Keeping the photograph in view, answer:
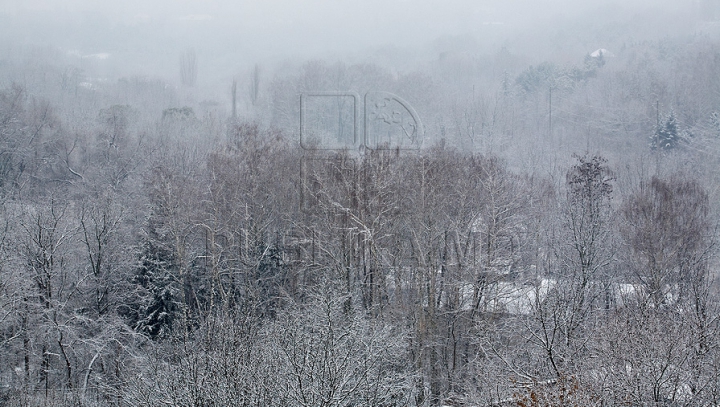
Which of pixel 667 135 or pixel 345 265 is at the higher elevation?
pixel 667 135

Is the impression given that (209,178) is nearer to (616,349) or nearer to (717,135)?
(616,349)

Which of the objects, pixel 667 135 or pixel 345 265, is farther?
pixel 667 135

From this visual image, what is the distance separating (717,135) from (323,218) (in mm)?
35675

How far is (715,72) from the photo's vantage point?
160 ft

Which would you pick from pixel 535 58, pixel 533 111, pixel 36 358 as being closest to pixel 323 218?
pixel 36 358

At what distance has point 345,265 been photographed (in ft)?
59.7

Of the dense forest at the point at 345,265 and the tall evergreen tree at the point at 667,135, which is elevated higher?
the tall evergreen tree at the point at 667,135

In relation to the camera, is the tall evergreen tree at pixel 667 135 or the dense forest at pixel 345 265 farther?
the tall evergreen tree at pixel 667 135

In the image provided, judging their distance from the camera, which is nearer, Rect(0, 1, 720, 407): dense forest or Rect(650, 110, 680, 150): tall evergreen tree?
Rect(0, 1, 720, 407): dense forest

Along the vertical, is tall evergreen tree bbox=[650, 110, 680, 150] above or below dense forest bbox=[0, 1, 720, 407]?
above

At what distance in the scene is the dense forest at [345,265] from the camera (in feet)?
28.8

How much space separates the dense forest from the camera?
8.77 m

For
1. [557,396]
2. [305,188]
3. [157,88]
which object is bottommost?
[557,396]

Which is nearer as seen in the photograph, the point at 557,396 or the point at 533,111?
the point at 557,396
